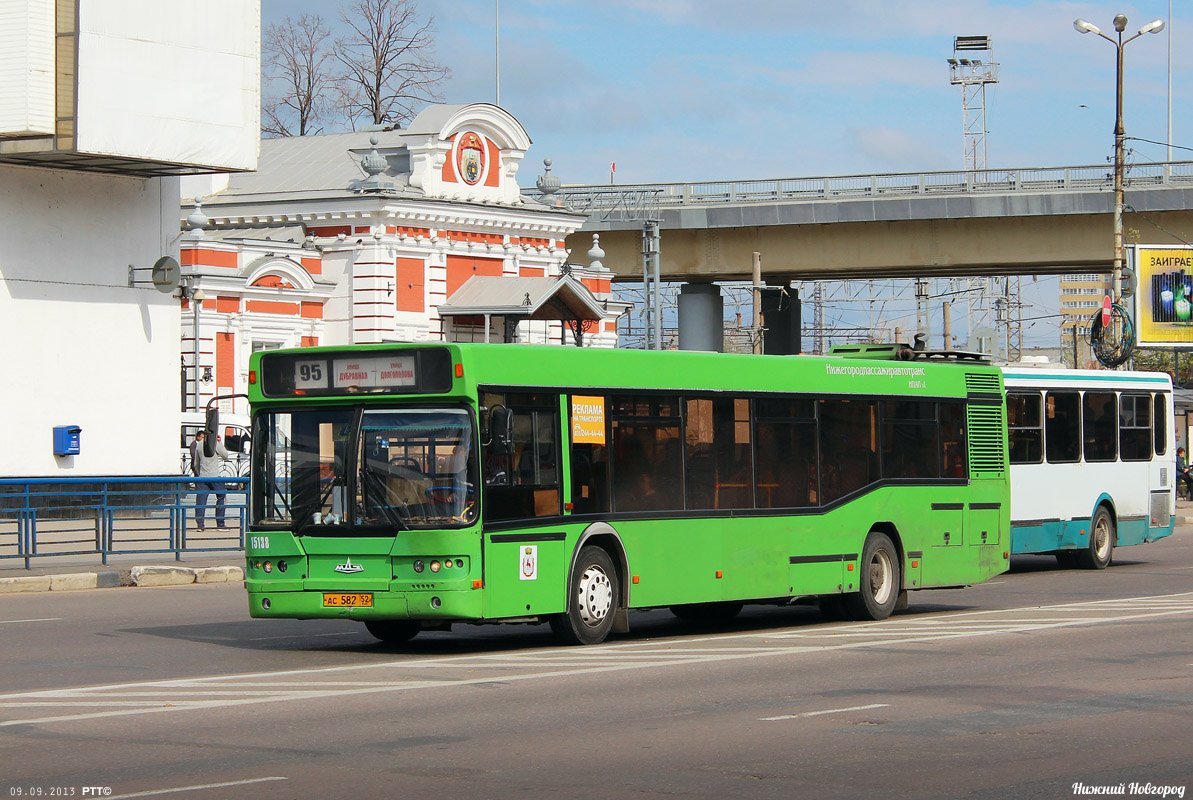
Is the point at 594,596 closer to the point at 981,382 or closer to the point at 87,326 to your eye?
the point at 981,382

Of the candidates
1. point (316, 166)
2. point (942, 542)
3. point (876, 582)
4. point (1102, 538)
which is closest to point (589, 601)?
point (876, 582)

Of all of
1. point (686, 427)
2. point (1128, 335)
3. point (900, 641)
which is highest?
point (1128, 335)

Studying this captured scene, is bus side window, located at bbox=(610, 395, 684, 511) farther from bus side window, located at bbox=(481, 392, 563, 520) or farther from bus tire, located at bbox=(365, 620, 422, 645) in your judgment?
bus tire, located at bbox=(365, 620, 422, 645)

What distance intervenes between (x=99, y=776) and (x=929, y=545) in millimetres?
11955

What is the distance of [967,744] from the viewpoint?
982 cm

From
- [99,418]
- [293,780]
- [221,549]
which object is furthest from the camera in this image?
[99,418]

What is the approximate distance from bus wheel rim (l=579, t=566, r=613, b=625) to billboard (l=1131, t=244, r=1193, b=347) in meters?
40.6

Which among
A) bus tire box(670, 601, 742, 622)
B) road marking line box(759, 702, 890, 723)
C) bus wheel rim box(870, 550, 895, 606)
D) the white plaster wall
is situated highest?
the white plaster wall

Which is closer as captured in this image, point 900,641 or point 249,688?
point 249,688

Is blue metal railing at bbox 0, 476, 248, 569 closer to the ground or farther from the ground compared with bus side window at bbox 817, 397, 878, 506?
closer to the ground

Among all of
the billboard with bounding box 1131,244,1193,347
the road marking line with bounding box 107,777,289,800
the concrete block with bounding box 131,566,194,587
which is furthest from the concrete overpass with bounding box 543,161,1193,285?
the road marking line with bounding box 107,777,289,800

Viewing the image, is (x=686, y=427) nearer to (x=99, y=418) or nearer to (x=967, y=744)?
(x=967, y=744)

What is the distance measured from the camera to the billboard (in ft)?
173

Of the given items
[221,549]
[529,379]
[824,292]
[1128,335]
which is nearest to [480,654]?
[529,379]
